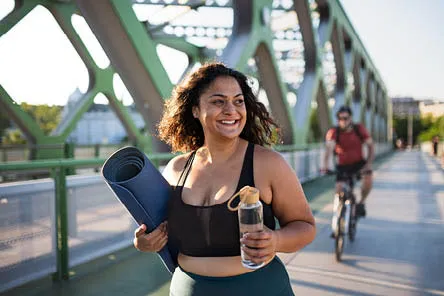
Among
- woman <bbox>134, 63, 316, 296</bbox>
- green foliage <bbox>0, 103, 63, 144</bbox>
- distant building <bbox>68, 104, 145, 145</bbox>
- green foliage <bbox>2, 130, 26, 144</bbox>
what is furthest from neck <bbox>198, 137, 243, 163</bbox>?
distant building <bbox>68, 104, 145, 145</bbox>

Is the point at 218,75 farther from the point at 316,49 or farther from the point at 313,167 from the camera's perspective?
the point at 316,49

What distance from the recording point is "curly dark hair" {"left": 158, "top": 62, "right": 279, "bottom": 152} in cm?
181

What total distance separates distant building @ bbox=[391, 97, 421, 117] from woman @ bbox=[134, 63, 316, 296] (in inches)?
3744

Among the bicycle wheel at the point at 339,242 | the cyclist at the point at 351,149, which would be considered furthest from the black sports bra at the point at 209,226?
the cyclist at the point at 351,149

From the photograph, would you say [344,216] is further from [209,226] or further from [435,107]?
[435,107]

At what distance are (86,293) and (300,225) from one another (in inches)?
105

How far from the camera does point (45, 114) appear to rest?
17.8 m

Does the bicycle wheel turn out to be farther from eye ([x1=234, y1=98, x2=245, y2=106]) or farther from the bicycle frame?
eye ([x1=234, y1=98, x2=245, y2=106])

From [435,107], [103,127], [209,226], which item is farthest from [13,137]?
[435,107]

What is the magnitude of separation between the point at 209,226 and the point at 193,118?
25.3 inches

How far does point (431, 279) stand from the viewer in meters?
4.05

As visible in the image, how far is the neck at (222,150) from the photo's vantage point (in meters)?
1.74

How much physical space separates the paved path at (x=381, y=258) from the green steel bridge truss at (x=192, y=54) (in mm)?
1535

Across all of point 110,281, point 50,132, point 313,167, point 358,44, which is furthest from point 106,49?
point 358,44
